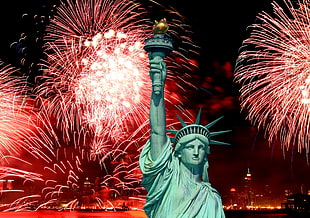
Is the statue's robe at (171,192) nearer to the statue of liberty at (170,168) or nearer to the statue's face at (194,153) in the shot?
the statue of liberty at (170,168)

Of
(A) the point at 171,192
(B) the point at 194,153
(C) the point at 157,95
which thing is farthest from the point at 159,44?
(A) the point at 171,192

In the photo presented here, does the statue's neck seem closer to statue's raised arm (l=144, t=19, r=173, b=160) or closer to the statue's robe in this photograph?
the statue's robe

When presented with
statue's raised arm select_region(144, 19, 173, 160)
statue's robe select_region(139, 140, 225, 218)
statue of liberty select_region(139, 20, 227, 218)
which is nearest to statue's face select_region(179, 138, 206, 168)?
statue of liberty select_region(139, 20, 227, 218)

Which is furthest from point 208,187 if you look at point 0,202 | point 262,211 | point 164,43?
point 0,202

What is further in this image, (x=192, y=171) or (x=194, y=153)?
(x=192, y=171)

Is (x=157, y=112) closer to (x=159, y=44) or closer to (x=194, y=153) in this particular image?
(x=194, y=153)

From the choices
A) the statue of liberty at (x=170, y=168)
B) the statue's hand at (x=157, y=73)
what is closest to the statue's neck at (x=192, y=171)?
the statue of liberty at (x=170, y=168)

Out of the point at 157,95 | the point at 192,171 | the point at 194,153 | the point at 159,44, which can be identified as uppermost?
the point at 159,44

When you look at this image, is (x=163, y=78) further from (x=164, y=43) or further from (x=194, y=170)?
(x=194, y=170)
